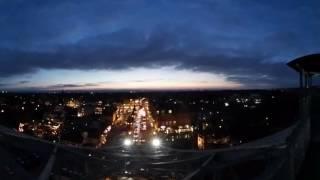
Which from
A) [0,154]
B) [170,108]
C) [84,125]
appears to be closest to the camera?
[0,154]

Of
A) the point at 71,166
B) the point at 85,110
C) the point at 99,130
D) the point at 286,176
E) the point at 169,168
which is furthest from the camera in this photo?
the point at 85,110

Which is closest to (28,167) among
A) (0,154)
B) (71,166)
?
(71,166)

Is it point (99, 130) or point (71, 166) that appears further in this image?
point (99, 130)

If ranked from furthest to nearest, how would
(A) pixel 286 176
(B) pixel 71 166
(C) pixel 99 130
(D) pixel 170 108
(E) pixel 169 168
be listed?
(D) pixel 170 108, (C) pixel 99 130, (E) pixel 169 168, (B) pixel 71 166, (A) pixel 286 176

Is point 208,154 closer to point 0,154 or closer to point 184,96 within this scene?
point 0,154

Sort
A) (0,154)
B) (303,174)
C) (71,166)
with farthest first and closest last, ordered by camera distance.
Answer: (71,166) → (303,174) → (0,154)

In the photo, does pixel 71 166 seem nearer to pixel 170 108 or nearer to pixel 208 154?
pixel 208 154

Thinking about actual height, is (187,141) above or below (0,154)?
below

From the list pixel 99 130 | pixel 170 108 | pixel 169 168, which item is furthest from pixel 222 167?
pixel 170 108

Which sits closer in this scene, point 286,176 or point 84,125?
point 286,176
